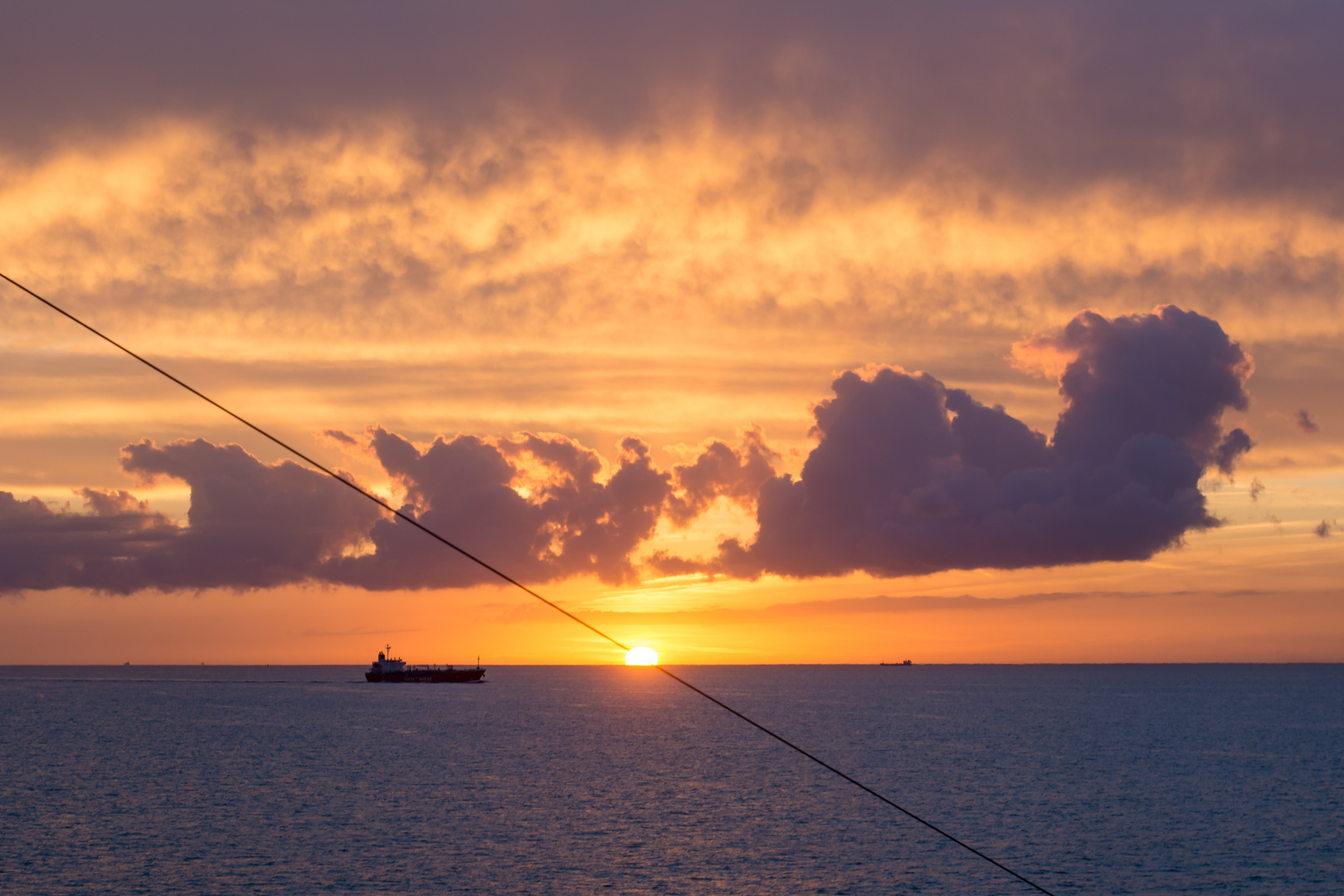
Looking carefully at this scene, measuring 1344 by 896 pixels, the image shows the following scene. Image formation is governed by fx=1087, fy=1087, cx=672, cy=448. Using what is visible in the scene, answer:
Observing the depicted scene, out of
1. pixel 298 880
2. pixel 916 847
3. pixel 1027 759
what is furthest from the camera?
pixel 1027 759

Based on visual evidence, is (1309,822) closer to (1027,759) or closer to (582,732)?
(1027,759)

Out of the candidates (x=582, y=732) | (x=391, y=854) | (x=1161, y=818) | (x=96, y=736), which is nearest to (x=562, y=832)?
(x=391, y=854)

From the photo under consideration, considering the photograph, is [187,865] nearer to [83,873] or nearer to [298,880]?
[83,873]

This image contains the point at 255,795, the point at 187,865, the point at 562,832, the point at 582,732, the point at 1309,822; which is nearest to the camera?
the point at 187,865

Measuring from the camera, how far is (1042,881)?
66.6 metres

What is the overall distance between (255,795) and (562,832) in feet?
124

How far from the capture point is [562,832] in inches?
3246

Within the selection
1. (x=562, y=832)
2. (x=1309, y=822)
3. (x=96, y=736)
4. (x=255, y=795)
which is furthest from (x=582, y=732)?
(x=1309, y=822)

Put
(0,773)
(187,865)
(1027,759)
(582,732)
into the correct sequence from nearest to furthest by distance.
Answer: (187,865) < (0,773) < (1027,759) < (582,732)

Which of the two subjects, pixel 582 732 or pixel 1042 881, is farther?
pixel 582 732

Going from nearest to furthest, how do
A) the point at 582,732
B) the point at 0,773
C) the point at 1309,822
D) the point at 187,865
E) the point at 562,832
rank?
the point at 187,865, the point at 562,832, the point at 1309,822, the point at 0,773, the point at 582,732

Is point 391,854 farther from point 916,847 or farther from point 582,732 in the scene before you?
point 582,732

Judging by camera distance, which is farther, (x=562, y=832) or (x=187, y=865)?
(x=562, y=832)

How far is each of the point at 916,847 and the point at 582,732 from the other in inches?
4726
